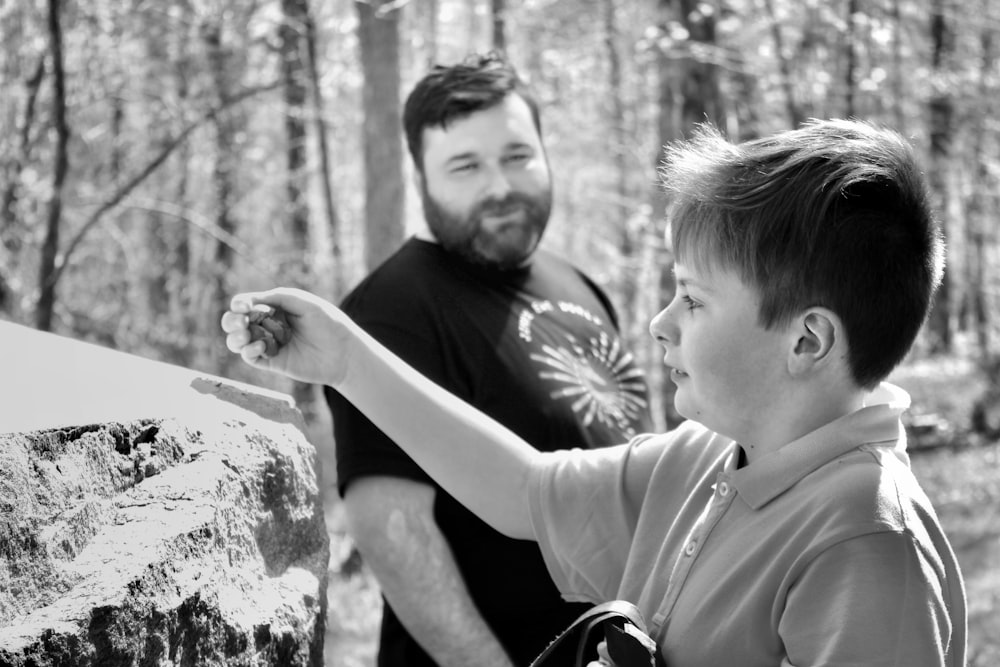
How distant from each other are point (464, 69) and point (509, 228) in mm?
423

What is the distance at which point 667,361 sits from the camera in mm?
1587

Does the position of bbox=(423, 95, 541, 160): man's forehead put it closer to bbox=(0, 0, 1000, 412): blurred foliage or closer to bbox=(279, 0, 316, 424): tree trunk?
bbox=(0, 0, 1000, 412): blurred foliage

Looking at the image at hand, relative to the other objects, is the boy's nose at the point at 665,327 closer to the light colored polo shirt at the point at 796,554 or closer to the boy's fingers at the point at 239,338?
the light colored polo shirt at the point at 796,554

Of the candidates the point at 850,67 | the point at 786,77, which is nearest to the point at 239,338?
the point at 850,67

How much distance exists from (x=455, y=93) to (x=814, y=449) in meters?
1.49

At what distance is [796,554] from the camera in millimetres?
1346

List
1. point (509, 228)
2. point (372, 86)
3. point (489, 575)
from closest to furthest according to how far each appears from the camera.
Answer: point (489, 575) < point (509, 228) < point (372, 86)

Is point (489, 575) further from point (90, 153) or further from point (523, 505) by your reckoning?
point (90, 153)

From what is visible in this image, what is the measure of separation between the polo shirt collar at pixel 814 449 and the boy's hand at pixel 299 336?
732 mm

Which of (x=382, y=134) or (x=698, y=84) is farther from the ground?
(x=698, y=84)

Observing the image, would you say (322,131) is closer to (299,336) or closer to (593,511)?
(299,336)

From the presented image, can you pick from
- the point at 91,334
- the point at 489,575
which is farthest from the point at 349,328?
the point at 91,334

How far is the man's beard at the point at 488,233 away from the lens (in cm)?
260

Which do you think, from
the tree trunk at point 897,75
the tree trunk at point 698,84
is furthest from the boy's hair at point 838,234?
the tree trunk at point 897,75
